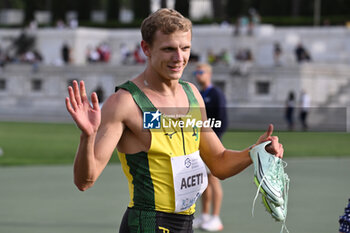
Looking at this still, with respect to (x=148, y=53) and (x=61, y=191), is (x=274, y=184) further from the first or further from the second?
(x=61, y=191)

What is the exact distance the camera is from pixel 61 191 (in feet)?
43.4

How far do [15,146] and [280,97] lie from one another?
1968 centimetres

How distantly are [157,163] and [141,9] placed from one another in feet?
168

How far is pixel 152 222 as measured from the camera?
445 cm

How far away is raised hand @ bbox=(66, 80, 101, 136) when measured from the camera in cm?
392

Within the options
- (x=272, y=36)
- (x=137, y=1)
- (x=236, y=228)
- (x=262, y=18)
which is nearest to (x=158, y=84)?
(x=236, y=228)

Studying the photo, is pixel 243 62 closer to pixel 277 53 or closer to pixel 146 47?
pixel 277 53

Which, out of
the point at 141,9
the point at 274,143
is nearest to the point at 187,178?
the point at 274,143

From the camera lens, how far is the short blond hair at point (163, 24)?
4309 mm

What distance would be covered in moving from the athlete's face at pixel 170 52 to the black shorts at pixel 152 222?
81 cm

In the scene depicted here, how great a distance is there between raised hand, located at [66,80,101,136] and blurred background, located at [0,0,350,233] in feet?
4.59

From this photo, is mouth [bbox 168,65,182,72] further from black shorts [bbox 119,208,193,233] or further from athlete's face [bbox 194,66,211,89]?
athlete's face [bbox 194,66,211,89]

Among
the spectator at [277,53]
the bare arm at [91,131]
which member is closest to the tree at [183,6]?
the spectator at [277,53]

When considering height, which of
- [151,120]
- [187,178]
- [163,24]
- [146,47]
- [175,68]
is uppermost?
[163,24]
